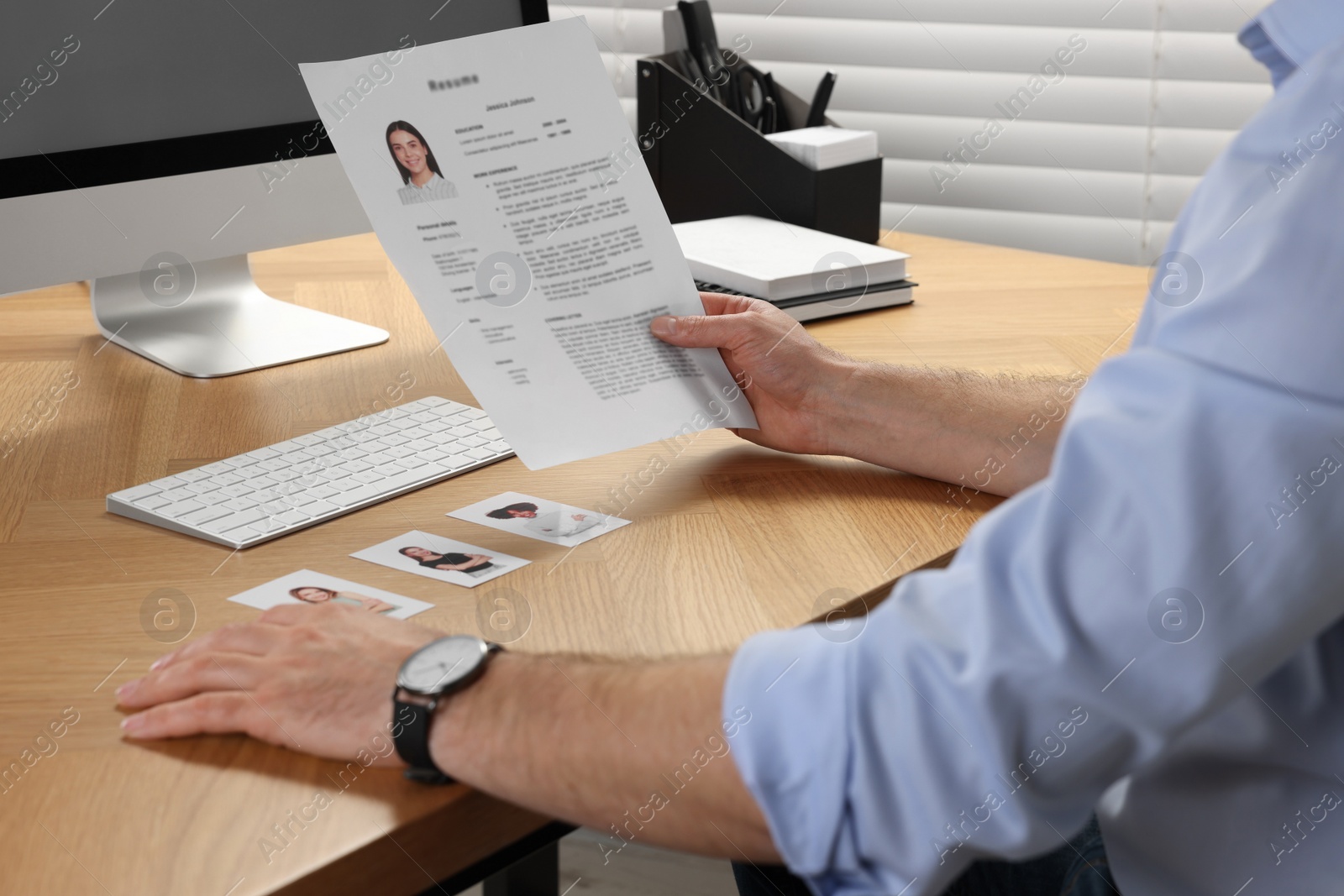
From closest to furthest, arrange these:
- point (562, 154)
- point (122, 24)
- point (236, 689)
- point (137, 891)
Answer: point (137, 891), point (236, 689), point (562, 154), point (122, 24)

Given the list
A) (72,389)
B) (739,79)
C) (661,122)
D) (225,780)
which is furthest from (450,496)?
(739,79)

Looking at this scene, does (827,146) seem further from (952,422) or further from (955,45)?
(952,422)

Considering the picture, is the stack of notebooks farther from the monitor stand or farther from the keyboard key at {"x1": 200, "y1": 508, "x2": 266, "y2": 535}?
the keyboard key at {"x1": 200, "y1": 508, "x2": 266, "y2": 535}

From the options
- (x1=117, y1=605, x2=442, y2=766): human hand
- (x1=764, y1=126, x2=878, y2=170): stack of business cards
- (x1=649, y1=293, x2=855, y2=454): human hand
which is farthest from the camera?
(x1=764, y1=126, x2=878, y2=170): stack of business cards

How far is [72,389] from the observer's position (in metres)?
1.05

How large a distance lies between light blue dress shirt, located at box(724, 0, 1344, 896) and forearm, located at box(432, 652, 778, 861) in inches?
0.7

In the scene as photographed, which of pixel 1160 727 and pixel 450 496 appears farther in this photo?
pixel 450 496

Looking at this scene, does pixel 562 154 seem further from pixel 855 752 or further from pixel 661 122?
pixel 661 122

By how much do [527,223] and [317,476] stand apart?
0.76ft

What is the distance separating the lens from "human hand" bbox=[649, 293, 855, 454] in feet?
2.97

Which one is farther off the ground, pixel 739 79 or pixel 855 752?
pixel 739 79

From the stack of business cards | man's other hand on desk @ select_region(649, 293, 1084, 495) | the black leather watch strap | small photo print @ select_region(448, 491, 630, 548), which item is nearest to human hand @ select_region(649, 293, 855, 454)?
man's other hand on desk @ select_region(649, 293, 1084, 495)

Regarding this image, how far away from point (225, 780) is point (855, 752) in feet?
0.92

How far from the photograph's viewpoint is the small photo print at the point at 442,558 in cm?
72
